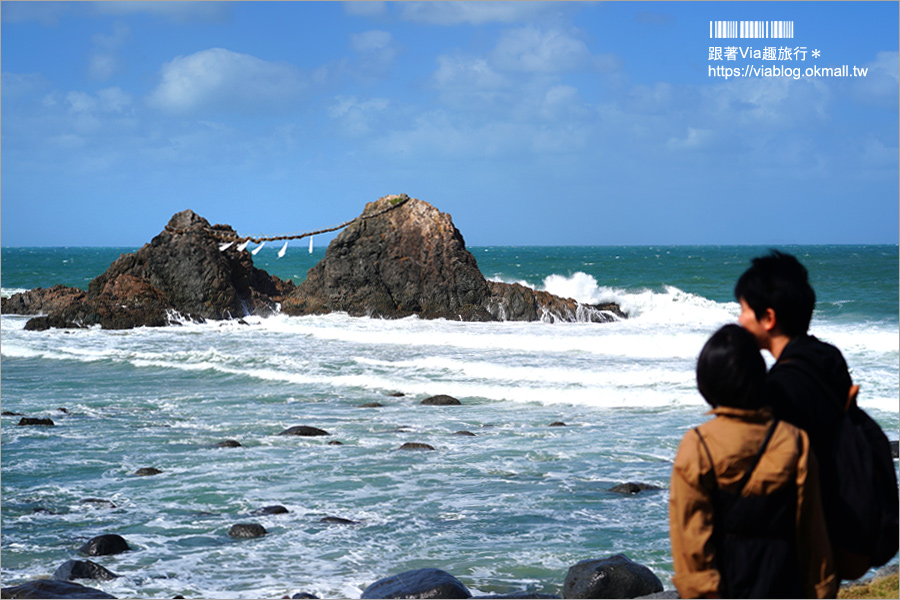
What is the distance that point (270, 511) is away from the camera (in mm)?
8727

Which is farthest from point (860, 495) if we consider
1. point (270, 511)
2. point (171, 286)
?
point (171, 286)

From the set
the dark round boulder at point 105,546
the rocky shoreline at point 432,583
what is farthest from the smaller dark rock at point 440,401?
the rocky shoreline at point 432,583

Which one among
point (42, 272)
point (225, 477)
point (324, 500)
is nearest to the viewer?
point (324, 500)

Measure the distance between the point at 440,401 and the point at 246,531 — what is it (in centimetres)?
823

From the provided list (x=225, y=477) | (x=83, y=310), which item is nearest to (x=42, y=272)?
(x=83, y=310)

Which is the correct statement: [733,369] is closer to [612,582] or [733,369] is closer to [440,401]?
[612,582]

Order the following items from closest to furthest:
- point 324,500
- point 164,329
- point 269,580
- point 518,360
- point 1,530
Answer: point 269,580
point 1,530
point 324,500
point 518,360
point 164,329

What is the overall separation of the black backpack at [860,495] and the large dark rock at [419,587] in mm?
3748

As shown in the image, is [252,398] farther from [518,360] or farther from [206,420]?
[518,360]

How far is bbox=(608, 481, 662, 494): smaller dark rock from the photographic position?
9375mm

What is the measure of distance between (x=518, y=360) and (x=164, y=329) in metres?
14.4

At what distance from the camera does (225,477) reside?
10.3 metres

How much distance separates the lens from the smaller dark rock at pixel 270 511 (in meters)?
8.70

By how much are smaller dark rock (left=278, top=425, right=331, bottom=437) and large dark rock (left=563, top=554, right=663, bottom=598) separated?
22.9 ft
